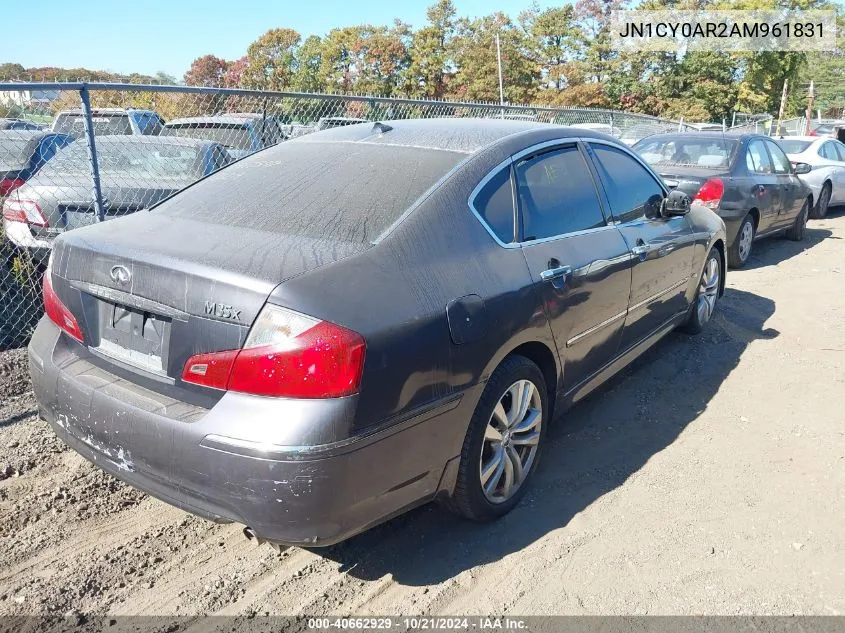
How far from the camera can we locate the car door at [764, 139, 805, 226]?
888 centimetres

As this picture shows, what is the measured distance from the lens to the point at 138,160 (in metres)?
6.55

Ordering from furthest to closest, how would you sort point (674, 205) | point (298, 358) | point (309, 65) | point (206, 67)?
point (206, 67)
point (309, 65)
point (674, 205)
point (298, 358)

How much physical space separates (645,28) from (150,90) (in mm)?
44504

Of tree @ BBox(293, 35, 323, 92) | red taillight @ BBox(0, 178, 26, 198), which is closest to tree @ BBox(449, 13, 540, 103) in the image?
tree @ BBox(293, 35, 323, 92)

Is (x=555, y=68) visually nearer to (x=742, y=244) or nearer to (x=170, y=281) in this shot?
(x=742, y=244)

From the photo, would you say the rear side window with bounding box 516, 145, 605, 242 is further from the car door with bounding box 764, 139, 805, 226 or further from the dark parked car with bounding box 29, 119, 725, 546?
the car door with bounding box 764, 139, 805, 226

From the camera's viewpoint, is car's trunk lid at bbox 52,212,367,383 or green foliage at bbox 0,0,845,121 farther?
green foliage at bbox 0,0,845,121

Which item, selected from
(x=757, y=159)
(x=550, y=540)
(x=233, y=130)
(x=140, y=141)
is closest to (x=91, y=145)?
(x=140, y=141)

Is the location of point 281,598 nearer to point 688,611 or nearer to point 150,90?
point 688,611

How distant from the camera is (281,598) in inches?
102

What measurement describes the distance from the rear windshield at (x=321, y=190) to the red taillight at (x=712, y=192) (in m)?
5.47

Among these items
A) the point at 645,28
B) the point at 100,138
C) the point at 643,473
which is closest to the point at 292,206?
the point at 643,473

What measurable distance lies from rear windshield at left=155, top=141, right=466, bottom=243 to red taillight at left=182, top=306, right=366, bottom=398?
51 cm

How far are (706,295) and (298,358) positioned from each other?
441cm
